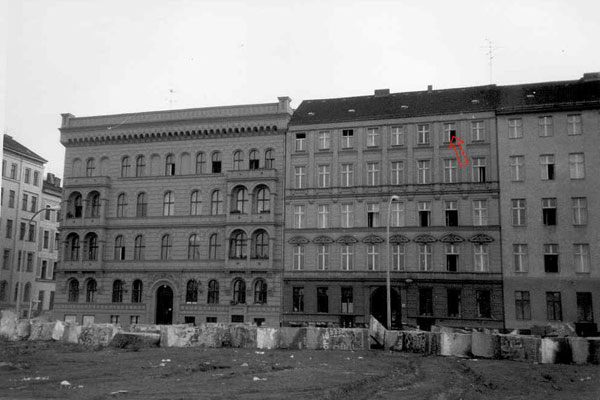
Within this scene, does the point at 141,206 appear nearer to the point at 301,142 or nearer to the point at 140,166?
the point at 140,166

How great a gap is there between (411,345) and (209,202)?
2787 cm

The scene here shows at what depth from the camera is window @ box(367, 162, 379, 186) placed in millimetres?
49781

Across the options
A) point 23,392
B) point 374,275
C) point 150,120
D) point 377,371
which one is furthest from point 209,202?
point 23,392

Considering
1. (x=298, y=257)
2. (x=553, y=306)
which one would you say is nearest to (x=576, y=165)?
(x=553, y=306)

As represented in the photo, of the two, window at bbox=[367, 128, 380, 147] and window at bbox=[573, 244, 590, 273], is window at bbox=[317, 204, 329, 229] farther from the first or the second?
window at bbox=[573, 244, 590, 273]

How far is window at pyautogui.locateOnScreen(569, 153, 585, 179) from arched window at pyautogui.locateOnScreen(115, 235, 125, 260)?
34140 mm

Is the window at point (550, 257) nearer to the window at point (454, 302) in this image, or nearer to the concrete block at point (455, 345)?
the window at point (454, 302)

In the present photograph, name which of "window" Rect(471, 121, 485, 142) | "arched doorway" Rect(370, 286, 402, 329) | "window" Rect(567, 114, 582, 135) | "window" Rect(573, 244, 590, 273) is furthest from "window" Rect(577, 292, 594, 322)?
"window" Rect(471, 121, 485, 142)

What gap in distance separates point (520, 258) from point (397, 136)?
1225 cm

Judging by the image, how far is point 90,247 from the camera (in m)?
55.0

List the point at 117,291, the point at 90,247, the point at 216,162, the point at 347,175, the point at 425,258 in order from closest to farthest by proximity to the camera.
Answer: the point at 425,258, the point at 347,175, the point at 216,162, the point at 117,291, the point at 90,247

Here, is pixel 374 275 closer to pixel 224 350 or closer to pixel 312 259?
pixel 312 259

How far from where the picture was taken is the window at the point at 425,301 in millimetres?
46844

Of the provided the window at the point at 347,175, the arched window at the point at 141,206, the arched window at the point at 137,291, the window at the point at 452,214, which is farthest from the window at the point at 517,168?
the arched window at the point at 137,291
